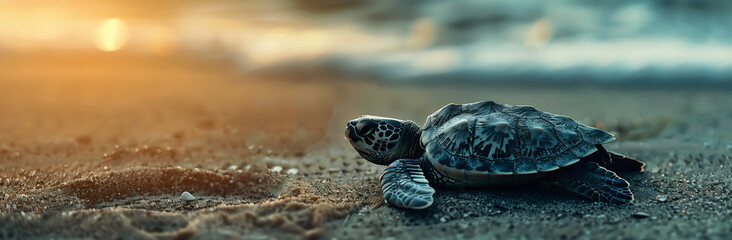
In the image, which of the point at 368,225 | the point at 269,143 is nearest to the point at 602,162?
the point at 368,225

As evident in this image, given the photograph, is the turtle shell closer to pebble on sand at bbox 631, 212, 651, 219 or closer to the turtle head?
the turtle head

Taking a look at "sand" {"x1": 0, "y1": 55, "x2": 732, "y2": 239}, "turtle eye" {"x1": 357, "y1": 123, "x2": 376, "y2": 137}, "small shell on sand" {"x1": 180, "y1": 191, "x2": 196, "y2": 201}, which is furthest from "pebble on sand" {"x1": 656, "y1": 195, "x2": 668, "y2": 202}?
"small shell on sand" {"x1": 180, "y1": 191, "x2": 196, "y2": 201}

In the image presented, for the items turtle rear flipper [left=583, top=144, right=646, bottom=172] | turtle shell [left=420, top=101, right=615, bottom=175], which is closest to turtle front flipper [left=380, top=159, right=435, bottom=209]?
turtle shell [left=420, top=101, right=615, bottom=175]

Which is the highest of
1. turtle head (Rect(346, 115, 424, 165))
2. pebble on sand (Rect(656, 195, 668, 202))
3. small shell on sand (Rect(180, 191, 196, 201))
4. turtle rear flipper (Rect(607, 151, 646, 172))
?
turtle head (Rect(346, 115, 424, 165))

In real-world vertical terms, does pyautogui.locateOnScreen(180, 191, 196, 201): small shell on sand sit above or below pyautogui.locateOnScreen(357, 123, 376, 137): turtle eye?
below

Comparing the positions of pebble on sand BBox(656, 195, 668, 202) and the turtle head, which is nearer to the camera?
pebble on sand BBox(656, 195, 668, 202)

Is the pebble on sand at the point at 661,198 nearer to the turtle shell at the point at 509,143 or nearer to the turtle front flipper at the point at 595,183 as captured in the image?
the turtle front flipper at the point at 595,183

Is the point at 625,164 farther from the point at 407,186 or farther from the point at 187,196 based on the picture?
the point at 187,196
